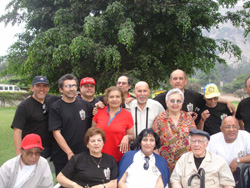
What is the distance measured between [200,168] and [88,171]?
1.48 metres

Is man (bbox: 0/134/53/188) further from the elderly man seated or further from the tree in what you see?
the tree

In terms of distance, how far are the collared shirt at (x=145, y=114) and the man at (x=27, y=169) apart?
4.92 ft

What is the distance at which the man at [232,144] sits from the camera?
11.3 ft

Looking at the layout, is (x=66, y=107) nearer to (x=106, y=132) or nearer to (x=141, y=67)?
(x=106, y=132)

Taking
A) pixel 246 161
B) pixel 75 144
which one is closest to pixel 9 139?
pixel 75 144

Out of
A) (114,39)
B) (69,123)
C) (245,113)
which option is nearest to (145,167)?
(69,123)

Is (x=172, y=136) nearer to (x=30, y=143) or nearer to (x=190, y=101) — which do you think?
(x=190, y=101)

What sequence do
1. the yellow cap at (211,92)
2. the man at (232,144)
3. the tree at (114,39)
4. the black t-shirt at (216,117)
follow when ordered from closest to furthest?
the man at (232,144) → the yellow cap at (211,92) → the black t-shirt at (216,117) → the tree at (114,39)

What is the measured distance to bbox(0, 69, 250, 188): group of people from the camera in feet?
9.89

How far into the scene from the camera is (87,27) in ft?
26.0

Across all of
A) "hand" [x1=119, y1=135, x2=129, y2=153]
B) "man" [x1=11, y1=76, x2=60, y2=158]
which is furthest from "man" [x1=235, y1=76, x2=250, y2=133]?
"man" [x1=11, y1=76, x2=60, y2=158]

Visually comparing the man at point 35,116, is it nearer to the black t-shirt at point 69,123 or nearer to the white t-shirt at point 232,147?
the black t-shirt at point 69,123

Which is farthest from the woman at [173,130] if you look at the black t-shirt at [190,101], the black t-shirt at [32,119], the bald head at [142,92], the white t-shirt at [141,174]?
the black t-shirt at [32,119]

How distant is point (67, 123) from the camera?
139 inches
